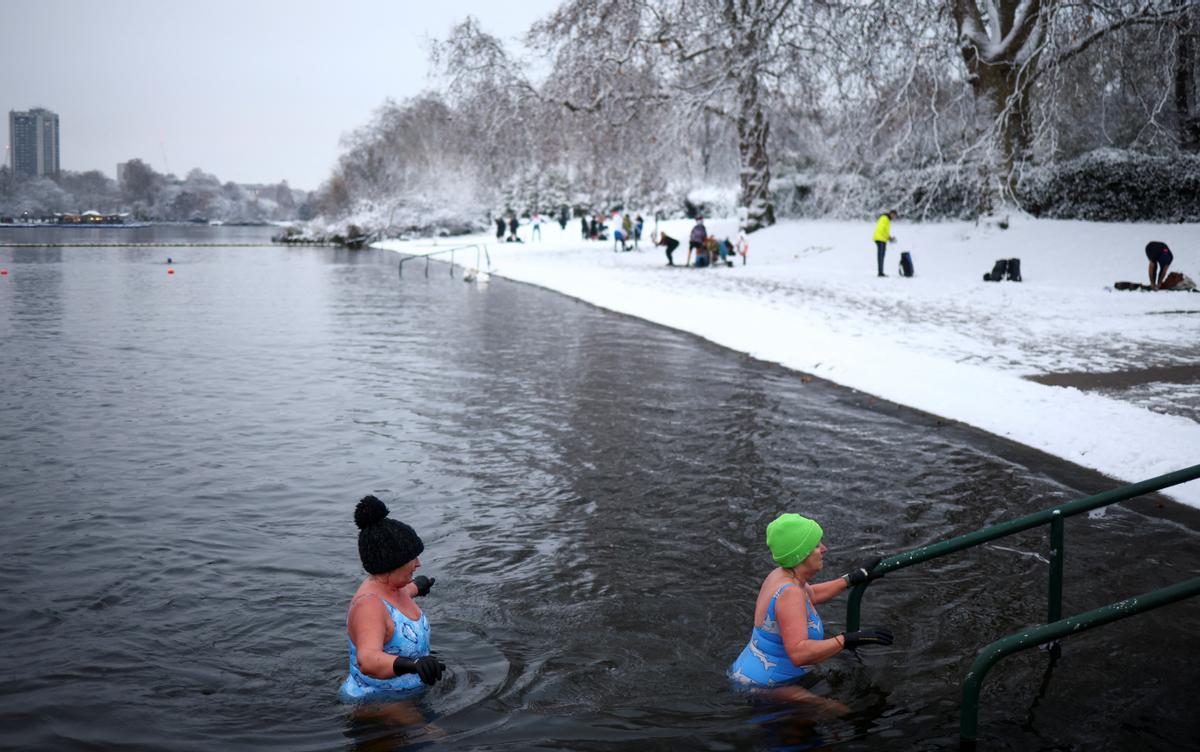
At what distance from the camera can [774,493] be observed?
29.9 ft

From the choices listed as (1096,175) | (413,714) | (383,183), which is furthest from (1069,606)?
(383,183)

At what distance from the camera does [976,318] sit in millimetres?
20203

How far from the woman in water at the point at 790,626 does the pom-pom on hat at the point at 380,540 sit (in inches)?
67.9

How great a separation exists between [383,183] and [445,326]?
7391 cm

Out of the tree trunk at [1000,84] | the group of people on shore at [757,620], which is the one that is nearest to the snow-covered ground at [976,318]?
the tree trunk at [1000,84]

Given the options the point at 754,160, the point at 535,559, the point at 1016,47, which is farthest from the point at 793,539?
the point at 754,160

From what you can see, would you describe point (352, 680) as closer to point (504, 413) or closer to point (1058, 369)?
point (504, 413)

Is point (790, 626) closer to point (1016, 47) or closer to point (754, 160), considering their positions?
point (1016, 47)

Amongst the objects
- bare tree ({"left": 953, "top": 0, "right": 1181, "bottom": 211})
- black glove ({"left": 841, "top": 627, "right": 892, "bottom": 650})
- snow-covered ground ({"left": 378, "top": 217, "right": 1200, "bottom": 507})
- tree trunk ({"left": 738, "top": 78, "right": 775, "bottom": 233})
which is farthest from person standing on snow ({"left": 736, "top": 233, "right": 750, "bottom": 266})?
black glove ({"left": 841, "top": 627, "right": 892, "bottom": 650})

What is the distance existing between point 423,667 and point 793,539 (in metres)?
1.88

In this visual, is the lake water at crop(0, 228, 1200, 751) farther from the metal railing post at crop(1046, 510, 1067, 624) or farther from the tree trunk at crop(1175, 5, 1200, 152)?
the tree trunk at crop(1175, 5, 1200, 152)

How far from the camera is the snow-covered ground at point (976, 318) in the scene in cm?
1108

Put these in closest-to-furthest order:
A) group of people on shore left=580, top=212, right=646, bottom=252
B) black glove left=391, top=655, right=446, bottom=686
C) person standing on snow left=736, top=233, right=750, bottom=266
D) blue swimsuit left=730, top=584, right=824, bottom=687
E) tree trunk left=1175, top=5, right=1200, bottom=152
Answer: black glove left=391, top=655, right=446, bottom=686 → blue swimsuit left=730, top=584, right=824, bottom=687 → tree trunk left=1175, top=5, right=1200, bottom=152 → person standing on snow left=736, top=233, right=750, bottom=266 → group of people on shore left=580, top=212, right=646, bottom=252

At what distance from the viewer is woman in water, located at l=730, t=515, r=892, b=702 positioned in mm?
5055
